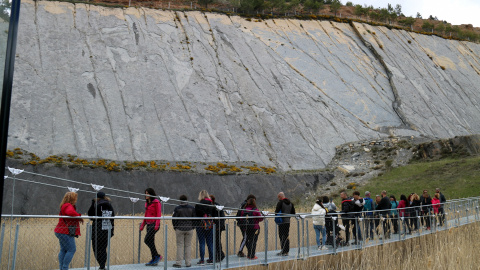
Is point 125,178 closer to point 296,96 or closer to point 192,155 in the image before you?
point 192,155

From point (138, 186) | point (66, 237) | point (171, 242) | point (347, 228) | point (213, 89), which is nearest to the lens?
point (66, 237)

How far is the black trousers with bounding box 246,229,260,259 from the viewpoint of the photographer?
948 centimetres

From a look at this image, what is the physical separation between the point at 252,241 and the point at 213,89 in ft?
96.3

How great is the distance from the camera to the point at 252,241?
9539mm

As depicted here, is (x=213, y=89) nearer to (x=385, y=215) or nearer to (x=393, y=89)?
(x=393, y=89)

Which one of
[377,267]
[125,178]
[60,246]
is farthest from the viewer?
[125,178]

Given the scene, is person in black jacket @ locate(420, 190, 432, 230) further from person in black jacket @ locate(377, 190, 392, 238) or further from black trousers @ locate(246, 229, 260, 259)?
black trousers @ locate(246, 229, 260, 259)

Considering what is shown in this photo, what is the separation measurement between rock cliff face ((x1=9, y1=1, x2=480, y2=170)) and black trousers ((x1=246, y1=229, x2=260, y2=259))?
2205 cm

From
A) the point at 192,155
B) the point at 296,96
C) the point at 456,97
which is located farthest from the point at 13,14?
the point at 456,97

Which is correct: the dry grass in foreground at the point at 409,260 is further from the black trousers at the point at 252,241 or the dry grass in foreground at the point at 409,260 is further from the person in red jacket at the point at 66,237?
the person in red jacket at the point at 66,237

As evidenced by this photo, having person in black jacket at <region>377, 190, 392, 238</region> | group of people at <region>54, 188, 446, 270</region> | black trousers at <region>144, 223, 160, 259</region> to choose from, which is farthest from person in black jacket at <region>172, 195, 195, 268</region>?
person in black jacket at <region>377, 190, 392, 238</region>

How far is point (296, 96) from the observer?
133 ft

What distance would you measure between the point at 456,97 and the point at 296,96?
19.3 meters

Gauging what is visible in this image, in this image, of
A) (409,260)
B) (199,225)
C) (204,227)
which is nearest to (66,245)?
(199,225)
